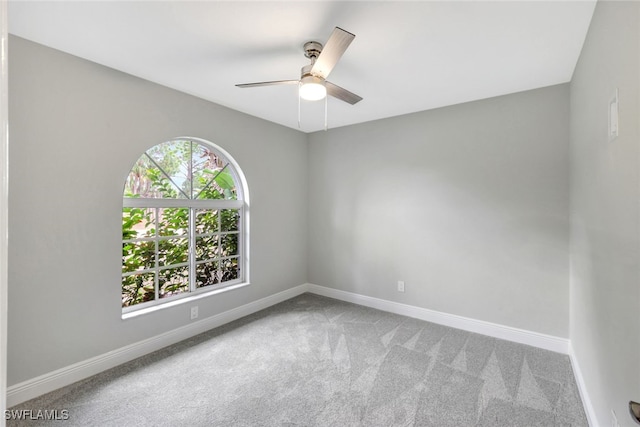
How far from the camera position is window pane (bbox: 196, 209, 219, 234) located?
3.13 metres

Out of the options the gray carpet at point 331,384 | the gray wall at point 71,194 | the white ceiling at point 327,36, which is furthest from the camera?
the gray wall at point 71,194

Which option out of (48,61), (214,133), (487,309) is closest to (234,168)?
(214,133)

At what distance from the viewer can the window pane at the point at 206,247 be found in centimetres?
314

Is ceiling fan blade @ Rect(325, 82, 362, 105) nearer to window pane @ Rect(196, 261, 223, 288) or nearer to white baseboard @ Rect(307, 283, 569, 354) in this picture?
window pane @ Rect(196, 261, 223, 288)

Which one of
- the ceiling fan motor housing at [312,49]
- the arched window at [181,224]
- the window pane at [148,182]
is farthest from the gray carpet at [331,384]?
the ceiling fan motor housing at [312,49]

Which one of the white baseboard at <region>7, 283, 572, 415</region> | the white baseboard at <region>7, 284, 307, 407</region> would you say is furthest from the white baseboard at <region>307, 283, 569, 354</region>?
the white baseboard at <region>7, 284, 307, 407</region>

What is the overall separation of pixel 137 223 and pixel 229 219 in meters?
0.99

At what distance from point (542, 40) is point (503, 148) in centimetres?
111

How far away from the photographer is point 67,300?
6.96 ft

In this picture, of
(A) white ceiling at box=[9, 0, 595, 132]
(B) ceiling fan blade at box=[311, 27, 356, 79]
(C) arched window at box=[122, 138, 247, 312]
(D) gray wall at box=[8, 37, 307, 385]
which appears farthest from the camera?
(C) arched window at box=[122, 138, 247, 312]

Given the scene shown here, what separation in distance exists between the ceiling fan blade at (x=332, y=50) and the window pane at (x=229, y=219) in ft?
6.83

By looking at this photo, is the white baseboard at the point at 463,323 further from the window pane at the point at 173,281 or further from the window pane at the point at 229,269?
the window pane at the point at 173,281

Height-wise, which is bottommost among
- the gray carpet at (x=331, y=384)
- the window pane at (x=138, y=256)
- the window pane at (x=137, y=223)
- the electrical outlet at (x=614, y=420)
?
the gray carpet at (x=331, y=384)

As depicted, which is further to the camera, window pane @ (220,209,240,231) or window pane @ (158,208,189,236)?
window pane @ (220,209,240,231)
